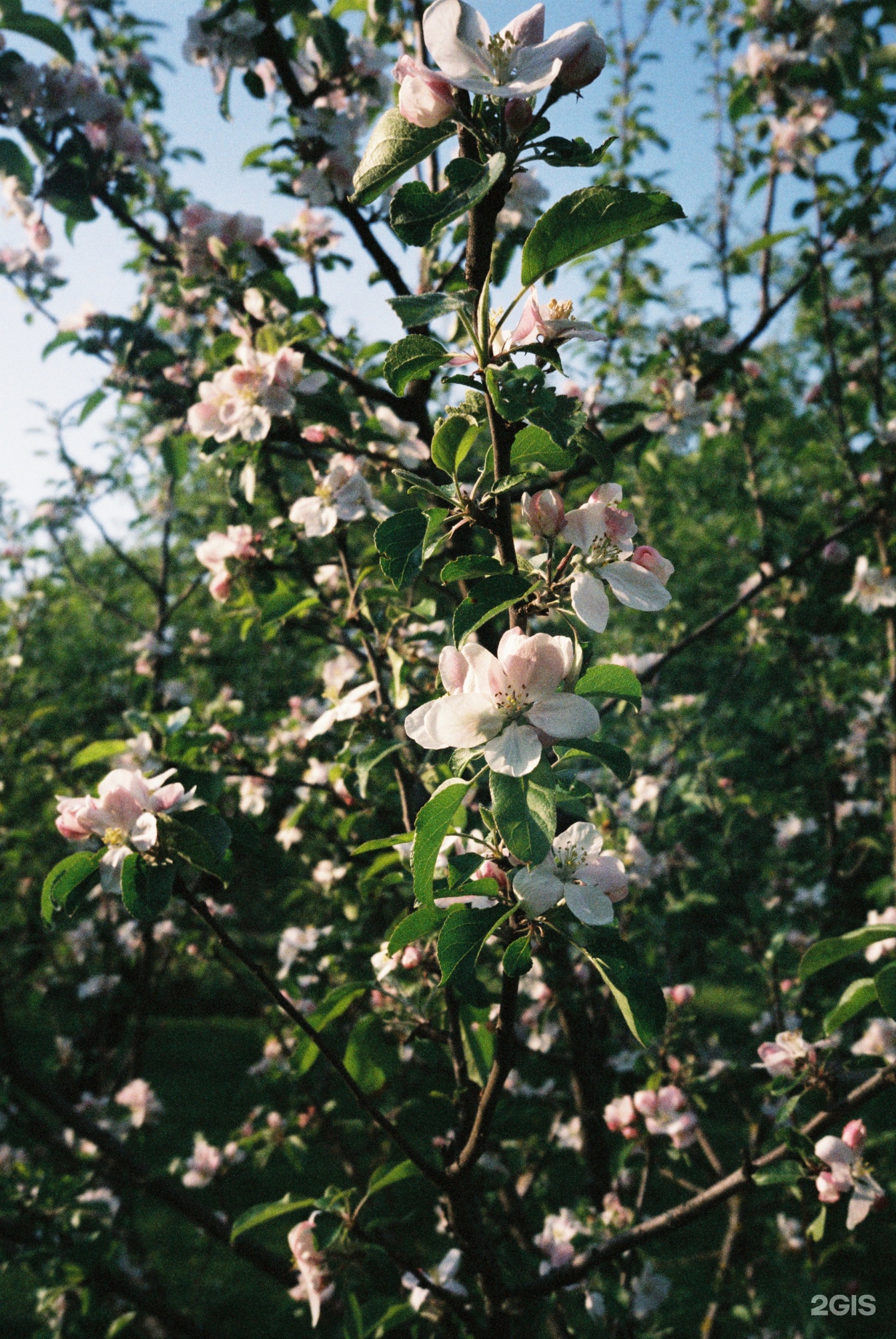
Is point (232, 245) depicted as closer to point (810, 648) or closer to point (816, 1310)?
point (816, 1310)

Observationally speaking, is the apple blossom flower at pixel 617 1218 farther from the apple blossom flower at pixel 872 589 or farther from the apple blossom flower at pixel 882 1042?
the apple blossom flower at pixel 872 589

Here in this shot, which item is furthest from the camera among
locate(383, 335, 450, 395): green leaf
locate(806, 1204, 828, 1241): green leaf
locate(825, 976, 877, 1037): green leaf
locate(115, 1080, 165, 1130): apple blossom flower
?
locate(115, 1080, 165, 1130): apple blossom flower

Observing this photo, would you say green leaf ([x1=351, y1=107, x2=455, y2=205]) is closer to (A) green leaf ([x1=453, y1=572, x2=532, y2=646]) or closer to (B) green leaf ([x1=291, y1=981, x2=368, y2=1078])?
(A) green leaf ([x1=453, y1=572, x2=532, y2=646])

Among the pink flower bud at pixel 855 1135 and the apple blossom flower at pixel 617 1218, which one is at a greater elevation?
the pink flower bud at pixel 855 1135

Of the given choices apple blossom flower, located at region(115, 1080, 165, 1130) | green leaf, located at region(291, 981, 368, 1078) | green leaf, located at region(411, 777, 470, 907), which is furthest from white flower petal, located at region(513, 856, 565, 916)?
apple blossom flower, located at region(115, 1080, 165, 1130)

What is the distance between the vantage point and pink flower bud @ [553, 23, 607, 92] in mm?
875

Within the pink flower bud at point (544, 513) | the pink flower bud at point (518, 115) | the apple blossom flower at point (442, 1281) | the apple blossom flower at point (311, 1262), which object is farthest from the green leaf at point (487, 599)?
the apple blossom flower at point (442, 1281)

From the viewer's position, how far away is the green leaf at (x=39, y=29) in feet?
6.23

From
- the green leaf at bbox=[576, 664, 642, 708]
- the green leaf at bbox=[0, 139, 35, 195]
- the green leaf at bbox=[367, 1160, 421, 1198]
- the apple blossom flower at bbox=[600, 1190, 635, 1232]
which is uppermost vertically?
the green leaf at bbox=[0, 139, 35, 195]

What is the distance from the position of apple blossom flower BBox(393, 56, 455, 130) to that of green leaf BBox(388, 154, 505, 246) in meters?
0.07

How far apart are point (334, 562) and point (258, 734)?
150 cm

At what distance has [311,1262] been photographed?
1589mm

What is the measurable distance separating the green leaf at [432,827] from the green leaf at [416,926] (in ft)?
0.46

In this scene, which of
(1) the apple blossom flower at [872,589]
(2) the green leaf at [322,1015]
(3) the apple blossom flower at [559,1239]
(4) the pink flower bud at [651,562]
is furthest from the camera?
(1) the apple blossom flower at [872,589]
